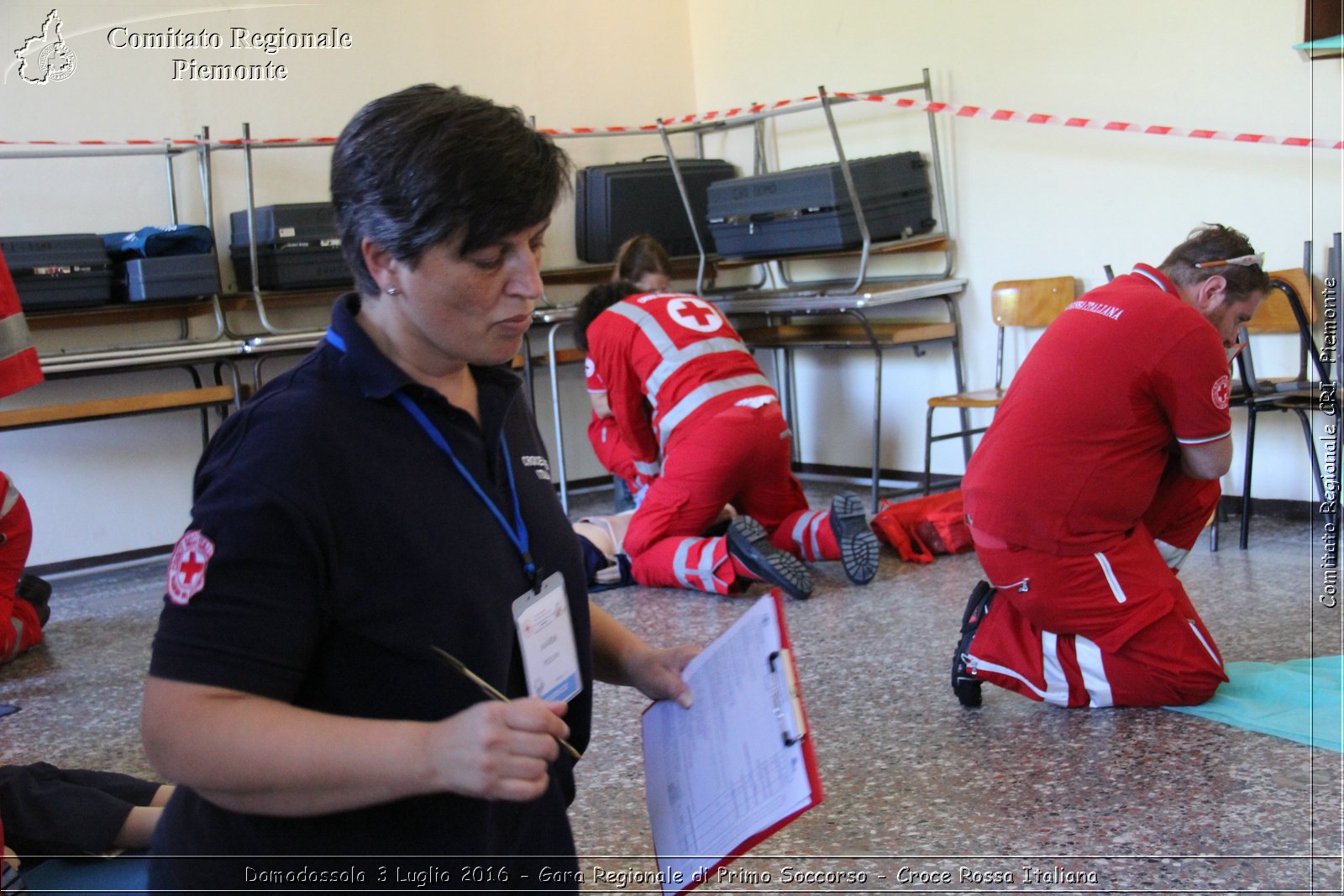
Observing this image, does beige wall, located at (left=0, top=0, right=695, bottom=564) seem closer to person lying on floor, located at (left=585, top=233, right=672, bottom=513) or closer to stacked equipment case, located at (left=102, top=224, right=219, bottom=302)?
stacked equipment case, located at (left=102, top=224, right=219, bottom=302)

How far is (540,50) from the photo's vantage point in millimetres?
6285

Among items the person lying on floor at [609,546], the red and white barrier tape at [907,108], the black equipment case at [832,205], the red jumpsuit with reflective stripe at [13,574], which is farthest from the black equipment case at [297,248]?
the black equipment case at [832,205]

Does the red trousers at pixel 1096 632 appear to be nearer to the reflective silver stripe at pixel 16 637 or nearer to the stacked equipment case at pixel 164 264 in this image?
the reflective silver stripe at pixel 16 637

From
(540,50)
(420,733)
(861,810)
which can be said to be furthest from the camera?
(540,50)

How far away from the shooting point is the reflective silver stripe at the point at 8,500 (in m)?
3.83

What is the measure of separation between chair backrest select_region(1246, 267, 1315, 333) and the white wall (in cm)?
13

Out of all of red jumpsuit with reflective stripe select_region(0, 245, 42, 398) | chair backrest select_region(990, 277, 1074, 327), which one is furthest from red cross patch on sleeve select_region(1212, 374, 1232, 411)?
red jumpsuit with reflective stripe select_region(0, 245, 42, 398)

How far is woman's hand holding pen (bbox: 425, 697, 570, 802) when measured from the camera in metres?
0.91

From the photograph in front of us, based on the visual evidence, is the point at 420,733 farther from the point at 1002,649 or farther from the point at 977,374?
the point at 977,374

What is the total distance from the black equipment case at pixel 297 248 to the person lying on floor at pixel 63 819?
3.22 m

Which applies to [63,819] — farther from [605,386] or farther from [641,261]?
[641,261]

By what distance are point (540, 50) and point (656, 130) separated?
726mm

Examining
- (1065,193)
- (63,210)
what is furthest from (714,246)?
(63,210)

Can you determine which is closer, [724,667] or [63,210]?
[724,667]
